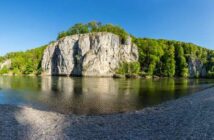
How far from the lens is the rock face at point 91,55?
12425cm

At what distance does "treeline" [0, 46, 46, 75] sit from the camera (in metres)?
147

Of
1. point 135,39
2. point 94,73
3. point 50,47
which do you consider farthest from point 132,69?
point 50,47

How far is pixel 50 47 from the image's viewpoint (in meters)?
144

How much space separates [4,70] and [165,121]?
162m

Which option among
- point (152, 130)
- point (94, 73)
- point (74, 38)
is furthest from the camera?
point (74, 38)

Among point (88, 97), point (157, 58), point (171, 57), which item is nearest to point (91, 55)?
point (157, 58)

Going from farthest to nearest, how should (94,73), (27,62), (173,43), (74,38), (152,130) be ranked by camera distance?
(27,62) → (173,43) → (74,38) → (94,73) → (152,130)

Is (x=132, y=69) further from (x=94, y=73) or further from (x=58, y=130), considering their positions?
(x=58, y=130)

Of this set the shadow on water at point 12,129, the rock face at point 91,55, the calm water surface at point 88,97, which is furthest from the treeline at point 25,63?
the shadow on water at point 12,129

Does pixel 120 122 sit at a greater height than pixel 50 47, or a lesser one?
lesser

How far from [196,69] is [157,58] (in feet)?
92.1

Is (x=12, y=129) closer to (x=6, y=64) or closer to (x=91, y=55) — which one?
(x=91, y=55)

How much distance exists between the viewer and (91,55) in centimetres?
12575

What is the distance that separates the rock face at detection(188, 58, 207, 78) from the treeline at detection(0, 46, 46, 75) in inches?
4377
